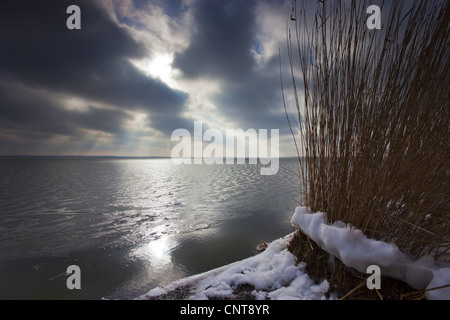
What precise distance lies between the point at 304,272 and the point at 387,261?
790 millimetres

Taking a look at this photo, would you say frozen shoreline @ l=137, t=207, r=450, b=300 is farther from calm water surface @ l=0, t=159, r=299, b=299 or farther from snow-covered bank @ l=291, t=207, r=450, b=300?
calm water surface @ l=0, t=159, r=299, b=299

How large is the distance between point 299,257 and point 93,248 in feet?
11.7

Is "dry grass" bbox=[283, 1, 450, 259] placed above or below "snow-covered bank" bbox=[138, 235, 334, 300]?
above

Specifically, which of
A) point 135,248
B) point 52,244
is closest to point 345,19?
point 135,248

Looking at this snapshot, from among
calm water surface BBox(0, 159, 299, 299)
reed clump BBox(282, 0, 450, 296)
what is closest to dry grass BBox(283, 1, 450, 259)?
reed clump BBox(282, 0, 450, 296)

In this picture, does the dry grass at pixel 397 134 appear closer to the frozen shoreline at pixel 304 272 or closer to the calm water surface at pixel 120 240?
the frozen shoreline at pixel 304 272

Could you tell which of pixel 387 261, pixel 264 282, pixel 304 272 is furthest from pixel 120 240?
pixel 387 261

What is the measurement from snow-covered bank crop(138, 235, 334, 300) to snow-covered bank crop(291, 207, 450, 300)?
1.43 ft

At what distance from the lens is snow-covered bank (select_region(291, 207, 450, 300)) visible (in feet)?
4.93

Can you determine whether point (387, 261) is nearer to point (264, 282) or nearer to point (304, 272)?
point (304, 272)

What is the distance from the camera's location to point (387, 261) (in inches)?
62.7

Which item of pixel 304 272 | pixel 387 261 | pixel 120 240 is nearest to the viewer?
pixel 387 261
